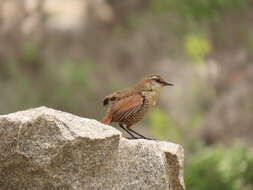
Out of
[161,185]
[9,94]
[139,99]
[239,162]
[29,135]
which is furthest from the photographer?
[9,94]

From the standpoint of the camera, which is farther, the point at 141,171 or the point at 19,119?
the point at 141,171

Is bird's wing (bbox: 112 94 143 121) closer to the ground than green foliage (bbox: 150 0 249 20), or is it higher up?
closer to the ground

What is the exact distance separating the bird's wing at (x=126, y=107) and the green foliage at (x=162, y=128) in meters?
8.74

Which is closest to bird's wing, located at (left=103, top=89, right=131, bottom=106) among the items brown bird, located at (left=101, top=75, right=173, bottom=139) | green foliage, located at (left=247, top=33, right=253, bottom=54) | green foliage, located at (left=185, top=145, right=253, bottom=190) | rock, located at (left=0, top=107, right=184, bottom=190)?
brown bird, located at (left=101, top=75, right=173, bottom=139)

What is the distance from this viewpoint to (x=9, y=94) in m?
21.2

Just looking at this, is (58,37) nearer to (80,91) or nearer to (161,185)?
(80,91)

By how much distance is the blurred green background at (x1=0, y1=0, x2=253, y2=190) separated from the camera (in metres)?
20.2

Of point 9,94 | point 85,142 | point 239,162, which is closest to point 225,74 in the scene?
point 9,94

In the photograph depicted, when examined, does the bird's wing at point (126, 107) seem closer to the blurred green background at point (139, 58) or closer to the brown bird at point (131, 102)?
the brown bird at point (131, 102)

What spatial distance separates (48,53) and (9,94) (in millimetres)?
1997

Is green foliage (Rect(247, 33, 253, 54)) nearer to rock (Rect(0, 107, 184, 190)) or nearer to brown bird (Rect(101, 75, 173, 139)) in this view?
brown bird (Rect(101, 75, 173, 139))

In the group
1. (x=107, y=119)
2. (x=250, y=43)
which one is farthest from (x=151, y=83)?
(x=250, y=43)

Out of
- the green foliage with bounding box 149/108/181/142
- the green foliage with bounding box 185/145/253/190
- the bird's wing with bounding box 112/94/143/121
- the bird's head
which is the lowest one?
the green foliage with bounding box 149/108/181/142

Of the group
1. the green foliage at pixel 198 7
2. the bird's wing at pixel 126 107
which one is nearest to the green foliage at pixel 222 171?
the bird's wing at pixel 126 107
